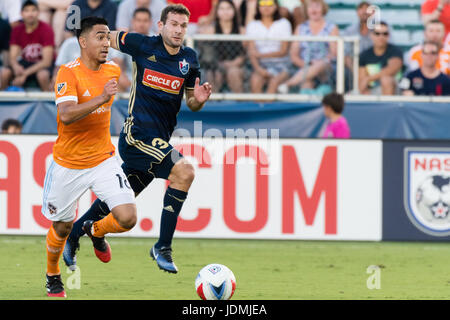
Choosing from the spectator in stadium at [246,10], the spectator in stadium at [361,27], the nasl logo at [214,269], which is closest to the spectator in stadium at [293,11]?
the spectator in stadium at [246,10]

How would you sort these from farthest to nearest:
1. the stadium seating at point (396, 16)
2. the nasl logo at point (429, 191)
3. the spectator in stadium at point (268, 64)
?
the stadium seating at point (396, 16) → the spectator in stadium at point (268, 64) → the nasl logo at point (429, 191)

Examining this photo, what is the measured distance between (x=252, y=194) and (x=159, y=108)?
120 inches

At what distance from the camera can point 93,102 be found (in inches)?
258

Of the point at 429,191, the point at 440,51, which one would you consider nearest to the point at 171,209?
the point at 429,191

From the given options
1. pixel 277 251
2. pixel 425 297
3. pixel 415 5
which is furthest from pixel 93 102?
pixel 415 5

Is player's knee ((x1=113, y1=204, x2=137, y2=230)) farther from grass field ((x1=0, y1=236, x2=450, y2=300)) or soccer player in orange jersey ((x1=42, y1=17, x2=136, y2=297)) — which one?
grass field ((x1=0, y1=236, x2=450, y2=300))

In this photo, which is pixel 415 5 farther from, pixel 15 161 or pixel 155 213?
pixel 15 161

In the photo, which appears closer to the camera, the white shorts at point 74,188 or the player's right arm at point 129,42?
the white shorts at point 74,188

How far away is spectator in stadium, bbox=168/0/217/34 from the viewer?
13180mm

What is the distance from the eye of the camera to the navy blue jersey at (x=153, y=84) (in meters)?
7.93

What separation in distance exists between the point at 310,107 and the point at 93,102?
6281 millimetres

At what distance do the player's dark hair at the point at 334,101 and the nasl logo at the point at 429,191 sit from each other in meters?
1.30

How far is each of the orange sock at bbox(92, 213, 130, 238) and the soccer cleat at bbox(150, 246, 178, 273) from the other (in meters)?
0.44

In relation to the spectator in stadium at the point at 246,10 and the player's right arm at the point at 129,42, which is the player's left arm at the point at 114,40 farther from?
the spectator in stadium at the point at 246,10
